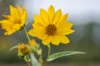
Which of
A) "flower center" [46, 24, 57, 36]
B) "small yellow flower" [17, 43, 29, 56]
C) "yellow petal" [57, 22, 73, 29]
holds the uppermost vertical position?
"yellow petal" [57, 22, 73, 29]

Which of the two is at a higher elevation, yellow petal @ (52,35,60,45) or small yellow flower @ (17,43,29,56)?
yellow petal @ (52,35,60,45)

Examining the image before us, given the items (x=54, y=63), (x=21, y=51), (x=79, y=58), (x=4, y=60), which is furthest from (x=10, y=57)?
(x=21, y=51)

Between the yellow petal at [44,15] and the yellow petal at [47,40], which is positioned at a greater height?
the yellow petal at [44,15]

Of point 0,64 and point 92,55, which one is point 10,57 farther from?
point 92,55

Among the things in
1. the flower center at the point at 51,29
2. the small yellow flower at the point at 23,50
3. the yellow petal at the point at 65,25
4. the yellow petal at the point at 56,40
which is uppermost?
the yellow petal at the point at 65,25

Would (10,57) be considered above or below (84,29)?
below
